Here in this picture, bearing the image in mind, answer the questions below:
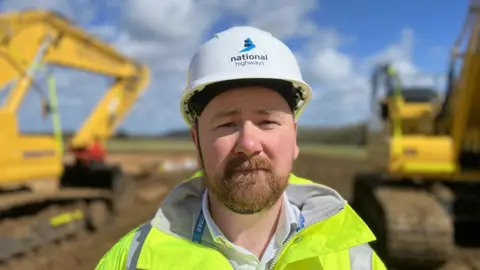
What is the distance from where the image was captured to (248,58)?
1.82 metres

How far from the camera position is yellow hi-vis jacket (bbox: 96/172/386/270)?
160 centimetres

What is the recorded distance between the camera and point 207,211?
1800 mm

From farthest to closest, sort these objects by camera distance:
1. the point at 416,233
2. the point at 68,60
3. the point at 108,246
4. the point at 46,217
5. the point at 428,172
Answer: the point at 68,60 → the point at 108,246 → the point at 46,217 → the point at 428,172 → the point at 416,233

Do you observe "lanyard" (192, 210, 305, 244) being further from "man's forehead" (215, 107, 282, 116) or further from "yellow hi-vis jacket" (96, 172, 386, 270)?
→ "man's forehead" (215, 107, 282, 116)

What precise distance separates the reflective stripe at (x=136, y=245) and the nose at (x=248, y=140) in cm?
42

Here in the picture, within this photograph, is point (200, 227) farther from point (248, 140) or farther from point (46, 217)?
point (46, 217)

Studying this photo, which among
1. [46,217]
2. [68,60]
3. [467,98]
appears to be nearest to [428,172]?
[467,98]

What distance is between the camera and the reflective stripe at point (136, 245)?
1.64m

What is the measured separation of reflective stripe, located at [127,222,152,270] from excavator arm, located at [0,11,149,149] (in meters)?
6.82

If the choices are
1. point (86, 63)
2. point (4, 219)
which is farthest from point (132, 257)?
point (86, 63)

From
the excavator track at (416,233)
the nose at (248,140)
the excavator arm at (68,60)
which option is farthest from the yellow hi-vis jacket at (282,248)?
the excavator arm at (68,60)

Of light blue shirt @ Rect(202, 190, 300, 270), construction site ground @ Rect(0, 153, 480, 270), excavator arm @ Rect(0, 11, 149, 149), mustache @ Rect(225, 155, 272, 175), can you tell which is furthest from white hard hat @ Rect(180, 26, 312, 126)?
excavator arm @ Rect(0, 11, 149, 149)

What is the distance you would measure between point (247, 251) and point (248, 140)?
36cm

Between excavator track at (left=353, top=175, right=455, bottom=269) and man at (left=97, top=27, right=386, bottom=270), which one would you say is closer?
man at (left=97, top=27, right=386, bottom=270)
